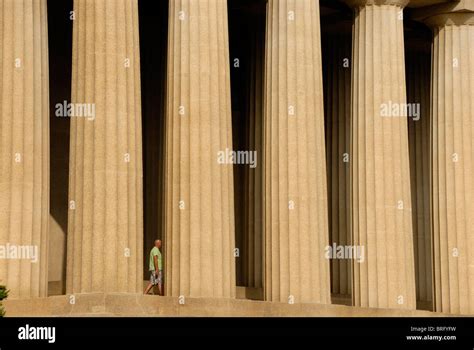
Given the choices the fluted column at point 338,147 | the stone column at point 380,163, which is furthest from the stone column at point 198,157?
the fluted column at point 338,147

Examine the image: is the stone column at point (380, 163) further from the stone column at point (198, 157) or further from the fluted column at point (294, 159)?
the stone column at point (198, 157)

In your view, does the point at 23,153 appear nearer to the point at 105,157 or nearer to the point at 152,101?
the point at 105,157

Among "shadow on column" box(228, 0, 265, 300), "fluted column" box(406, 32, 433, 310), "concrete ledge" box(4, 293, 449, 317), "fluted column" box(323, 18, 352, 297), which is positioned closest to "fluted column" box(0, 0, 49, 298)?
"concrete ledge" box(4, 293, 449, 317)

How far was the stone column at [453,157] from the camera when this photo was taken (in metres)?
78.6

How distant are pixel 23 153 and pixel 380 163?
22.1 metres

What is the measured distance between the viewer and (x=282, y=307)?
6419 centimetres

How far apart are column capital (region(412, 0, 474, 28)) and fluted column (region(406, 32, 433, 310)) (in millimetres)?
8786

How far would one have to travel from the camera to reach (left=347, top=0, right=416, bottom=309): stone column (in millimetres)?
73625

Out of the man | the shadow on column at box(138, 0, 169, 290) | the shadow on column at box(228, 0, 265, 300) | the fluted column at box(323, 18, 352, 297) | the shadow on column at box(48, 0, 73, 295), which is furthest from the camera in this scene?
the fluted column at box(323, 18, 352, 297)

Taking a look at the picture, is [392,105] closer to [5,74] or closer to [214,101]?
[214,101]

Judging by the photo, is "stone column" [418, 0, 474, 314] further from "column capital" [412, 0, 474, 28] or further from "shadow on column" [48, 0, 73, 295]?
"shadow on column" [48, 0, 73, 295]

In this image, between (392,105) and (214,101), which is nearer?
(214,101)
